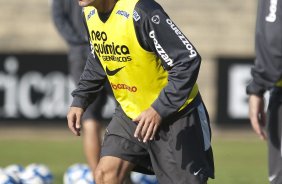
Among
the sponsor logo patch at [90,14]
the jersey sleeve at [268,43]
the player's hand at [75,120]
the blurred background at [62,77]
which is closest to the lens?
the jersey sleeve at [268,43]

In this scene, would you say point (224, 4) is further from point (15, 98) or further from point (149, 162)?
point (149, 162)

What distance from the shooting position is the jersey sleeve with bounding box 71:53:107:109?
653 centimetres

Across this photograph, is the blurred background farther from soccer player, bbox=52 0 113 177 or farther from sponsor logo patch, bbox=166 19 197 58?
sponsor logo patch, bbox=166 19 197 58

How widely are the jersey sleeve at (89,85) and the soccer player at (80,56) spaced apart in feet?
7.70

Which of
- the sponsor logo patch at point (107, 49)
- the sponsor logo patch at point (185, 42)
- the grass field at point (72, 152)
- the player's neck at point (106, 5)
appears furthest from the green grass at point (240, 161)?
the sponsor logo patch at point (185, 42)

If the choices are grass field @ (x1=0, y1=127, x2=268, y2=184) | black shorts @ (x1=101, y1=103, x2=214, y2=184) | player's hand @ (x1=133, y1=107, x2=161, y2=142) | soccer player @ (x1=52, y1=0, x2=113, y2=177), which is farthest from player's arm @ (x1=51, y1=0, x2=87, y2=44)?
player's hand @ (x1=133, y1=107, x2=161, y2=142)

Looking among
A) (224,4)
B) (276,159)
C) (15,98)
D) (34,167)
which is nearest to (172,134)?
(276,159)

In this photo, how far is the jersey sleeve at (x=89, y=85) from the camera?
21.4 feet

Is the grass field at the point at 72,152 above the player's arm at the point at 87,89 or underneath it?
underneath

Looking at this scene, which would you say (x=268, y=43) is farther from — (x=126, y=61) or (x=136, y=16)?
(x=126, y=61)

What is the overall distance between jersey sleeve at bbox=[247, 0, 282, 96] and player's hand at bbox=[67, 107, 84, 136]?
1349 mm

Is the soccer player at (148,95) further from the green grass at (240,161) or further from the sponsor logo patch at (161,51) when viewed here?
the green grass at (240,161)

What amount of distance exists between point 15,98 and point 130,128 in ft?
30.2

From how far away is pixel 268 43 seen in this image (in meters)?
5.51
